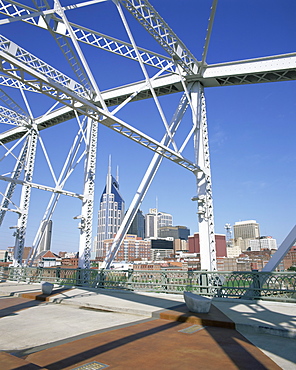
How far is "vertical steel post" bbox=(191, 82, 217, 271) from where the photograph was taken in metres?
13.6

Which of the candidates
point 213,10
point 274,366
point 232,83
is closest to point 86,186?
point 232,83

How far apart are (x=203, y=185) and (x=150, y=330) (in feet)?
29.6

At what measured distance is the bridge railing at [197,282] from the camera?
984 centimetres

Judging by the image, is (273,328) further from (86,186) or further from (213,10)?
(86,186)

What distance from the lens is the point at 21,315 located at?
29.1 ft

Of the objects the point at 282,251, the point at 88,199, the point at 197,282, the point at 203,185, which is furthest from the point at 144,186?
the point at 282,251

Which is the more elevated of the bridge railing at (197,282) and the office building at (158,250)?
the office building at (158,250)

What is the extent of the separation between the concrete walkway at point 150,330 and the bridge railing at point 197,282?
629 millimetres

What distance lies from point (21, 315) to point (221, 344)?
657 centimetres

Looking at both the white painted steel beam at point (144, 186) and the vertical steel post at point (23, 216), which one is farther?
the vertical steel post at point (23, 216)

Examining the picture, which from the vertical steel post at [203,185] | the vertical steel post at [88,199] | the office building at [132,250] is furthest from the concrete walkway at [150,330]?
the office building at [132,250]

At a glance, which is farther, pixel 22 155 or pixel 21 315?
pixel 22 155

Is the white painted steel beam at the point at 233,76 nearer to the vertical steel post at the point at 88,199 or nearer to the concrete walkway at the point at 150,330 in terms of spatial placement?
the vertical steel post at the point at 88,199

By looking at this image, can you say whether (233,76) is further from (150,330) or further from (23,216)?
(23,216)
